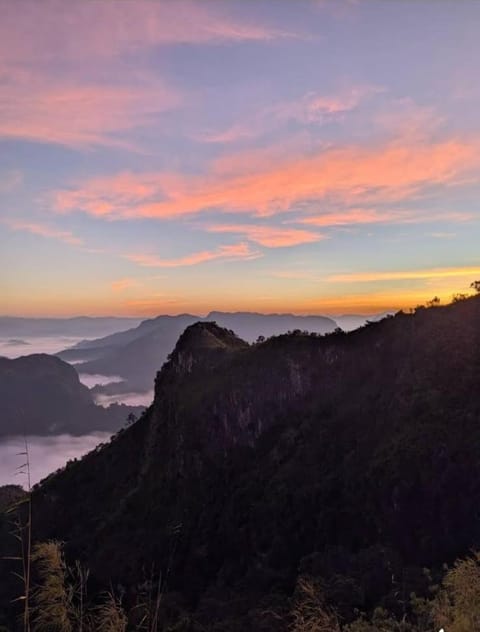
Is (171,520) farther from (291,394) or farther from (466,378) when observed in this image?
(466,378)

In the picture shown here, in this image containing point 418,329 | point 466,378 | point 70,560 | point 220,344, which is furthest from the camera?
point 220,344

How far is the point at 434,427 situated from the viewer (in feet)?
124

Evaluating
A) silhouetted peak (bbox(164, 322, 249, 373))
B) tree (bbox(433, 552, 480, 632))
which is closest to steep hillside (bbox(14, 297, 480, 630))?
silhouetted peak (bbox(164, 322, 249, 373))

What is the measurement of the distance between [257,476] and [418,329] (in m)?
23.1

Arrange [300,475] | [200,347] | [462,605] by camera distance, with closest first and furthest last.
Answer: [462,605] < [300,475] < [200,347]

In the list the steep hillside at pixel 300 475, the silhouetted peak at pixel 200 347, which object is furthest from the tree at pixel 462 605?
the silhouetted peak at pixel 200 347

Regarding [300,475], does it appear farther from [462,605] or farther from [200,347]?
[462,605]

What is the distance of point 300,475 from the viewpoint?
48250mm

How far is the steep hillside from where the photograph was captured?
3425 cm

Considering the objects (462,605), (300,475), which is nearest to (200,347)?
(300,475)

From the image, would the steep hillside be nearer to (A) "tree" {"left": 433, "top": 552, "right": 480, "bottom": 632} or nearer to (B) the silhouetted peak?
(B) the silhouetted peak

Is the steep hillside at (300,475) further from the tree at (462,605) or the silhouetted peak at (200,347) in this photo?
the tree at (462,605)

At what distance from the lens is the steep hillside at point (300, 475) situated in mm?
34250

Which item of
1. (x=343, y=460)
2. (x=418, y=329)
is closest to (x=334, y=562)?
(x=343, y=460)
